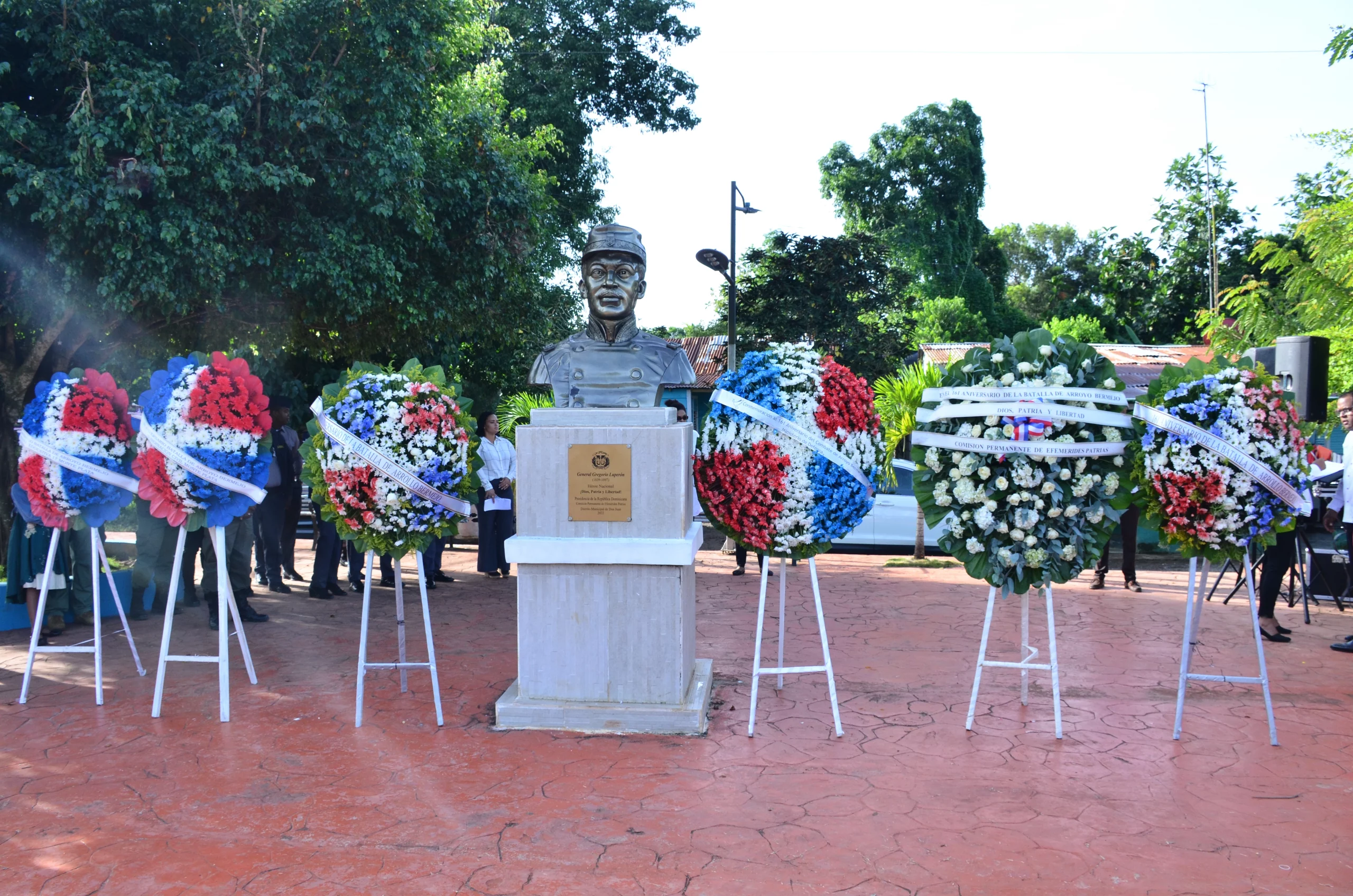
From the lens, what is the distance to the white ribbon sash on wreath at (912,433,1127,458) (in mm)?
4836

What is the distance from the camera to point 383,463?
Answer: 5.18 meters

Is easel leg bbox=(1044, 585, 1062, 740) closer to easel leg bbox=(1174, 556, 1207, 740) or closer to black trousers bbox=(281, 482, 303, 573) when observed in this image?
easel leg bbox=(1174, 556, 1207, 740)

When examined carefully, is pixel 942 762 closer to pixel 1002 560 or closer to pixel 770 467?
pixel 1002 560

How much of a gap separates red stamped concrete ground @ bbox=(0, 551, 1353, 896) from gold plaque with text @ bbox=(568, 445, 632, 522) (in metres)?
1.21

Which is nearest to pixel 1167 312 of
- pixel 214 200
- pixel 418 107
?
pixel 418 107

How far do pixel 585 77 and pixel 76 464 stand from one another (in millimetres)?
17683

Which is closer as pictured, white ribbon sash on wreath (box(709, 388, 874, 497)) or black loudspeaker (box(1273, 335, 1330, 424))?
white ribbon sash on wreath (box(709, 388, 874, 497))

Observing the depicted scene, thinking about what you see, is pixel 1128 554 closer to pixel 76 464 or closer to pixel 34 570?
pixel 76 464

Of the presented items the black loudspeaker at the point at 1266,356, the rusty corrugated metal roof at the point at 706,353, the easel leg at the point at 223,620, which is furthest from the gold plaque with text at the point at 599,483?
the rusty corrugated metal roof at the point at 706,353

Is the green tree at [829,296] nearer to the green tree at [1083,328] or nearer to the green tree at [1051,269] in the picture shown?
the green tree at [1083,328]

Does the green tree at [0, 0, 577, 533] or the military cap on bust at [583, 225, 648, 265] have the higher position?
the green tree at [0, 0, 577, 533]

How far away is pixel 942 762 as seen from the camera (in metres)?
4.71

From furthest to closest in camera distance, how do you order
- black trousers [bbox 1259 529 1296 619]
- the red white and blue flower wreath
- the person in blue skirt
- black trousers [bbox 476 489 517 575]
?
black trousers [bbox 476 489 517 575] < black trousers [bbox 1259 529 1296 619] < the person in blue skirt < the red white and blue flower wreath

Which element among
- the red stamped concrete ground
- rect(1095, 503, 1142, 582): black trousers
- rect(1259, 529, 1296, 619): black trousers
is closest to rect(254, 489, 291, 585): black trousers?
the red stamped concrete ground
